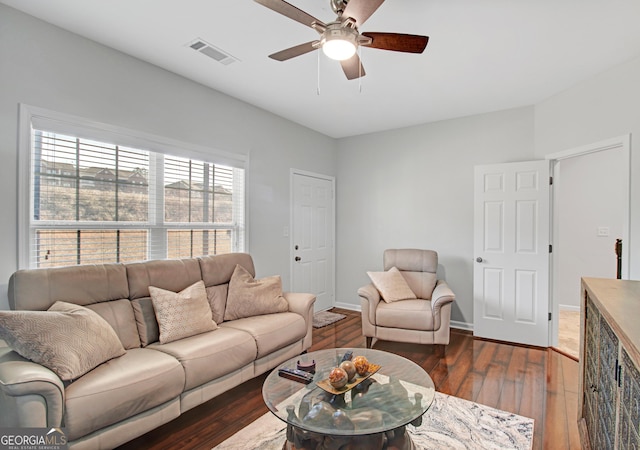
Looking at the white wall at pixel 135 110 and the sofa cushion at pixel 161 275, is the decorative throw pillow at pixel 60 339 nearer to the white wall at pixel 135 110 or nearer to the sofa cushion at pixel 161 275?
the sofa cushion at pixel 161 275

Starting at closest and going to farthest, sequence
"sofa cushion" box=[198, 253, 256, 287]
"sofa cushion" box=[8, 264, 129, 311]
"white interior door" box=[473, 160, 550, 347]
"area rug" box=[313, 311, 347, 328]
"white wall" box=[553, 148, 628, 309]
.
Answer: "sofa cushion" box=[8, 264, 129, 311], "sofa cushion" box=[198, 253, 256, 287], "white interior door" box=[473, 160, 550, 347], "area rug" box=[313, 311, 347, 328], "white wall" box=[553, 148, 628, 309]

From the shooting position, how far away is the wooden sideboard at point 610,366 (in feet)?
3.53

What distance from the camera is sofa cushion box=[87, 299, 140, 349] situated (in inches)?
86.2

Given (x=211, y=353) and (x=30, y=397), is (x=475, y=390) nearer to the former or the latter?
(x=211, y=353)

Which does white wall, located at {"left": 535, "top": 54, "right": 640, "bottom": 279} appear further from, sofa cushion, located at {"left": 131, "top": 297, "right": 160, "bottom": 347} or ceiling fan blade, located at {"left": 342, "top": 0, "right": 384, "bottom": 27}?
sofa cushion, located at {"left": 131, "top": 297, "right": 160, "bottom": 347}

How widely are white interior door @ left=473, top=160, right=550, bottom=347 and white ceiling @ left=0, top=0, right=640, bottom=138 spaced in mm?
901

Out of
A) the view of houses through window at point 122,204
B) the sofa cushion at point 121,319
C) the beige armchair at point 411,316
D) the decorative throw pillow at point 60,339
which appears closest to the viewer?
the decorative throw pillow at point 60,339

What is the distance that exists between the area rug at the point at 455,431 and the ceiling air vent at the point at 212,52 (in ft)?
8.98

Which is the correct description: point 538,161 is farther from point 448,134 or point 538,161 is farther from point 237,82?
point 237,82

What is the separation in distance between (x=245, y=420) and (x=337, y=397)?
0.92 m

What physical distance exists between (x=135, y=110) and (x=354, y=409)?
2.74m

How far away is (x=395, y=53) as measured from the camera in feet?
8.59

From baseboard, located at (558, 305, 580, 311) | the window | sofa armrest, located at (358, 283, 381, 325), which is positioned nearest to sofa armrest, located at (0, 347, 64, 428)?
the window

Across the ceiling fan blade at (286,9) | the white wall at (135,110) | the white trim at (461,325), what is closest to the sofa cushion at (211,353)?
the white wall at (135,110)
